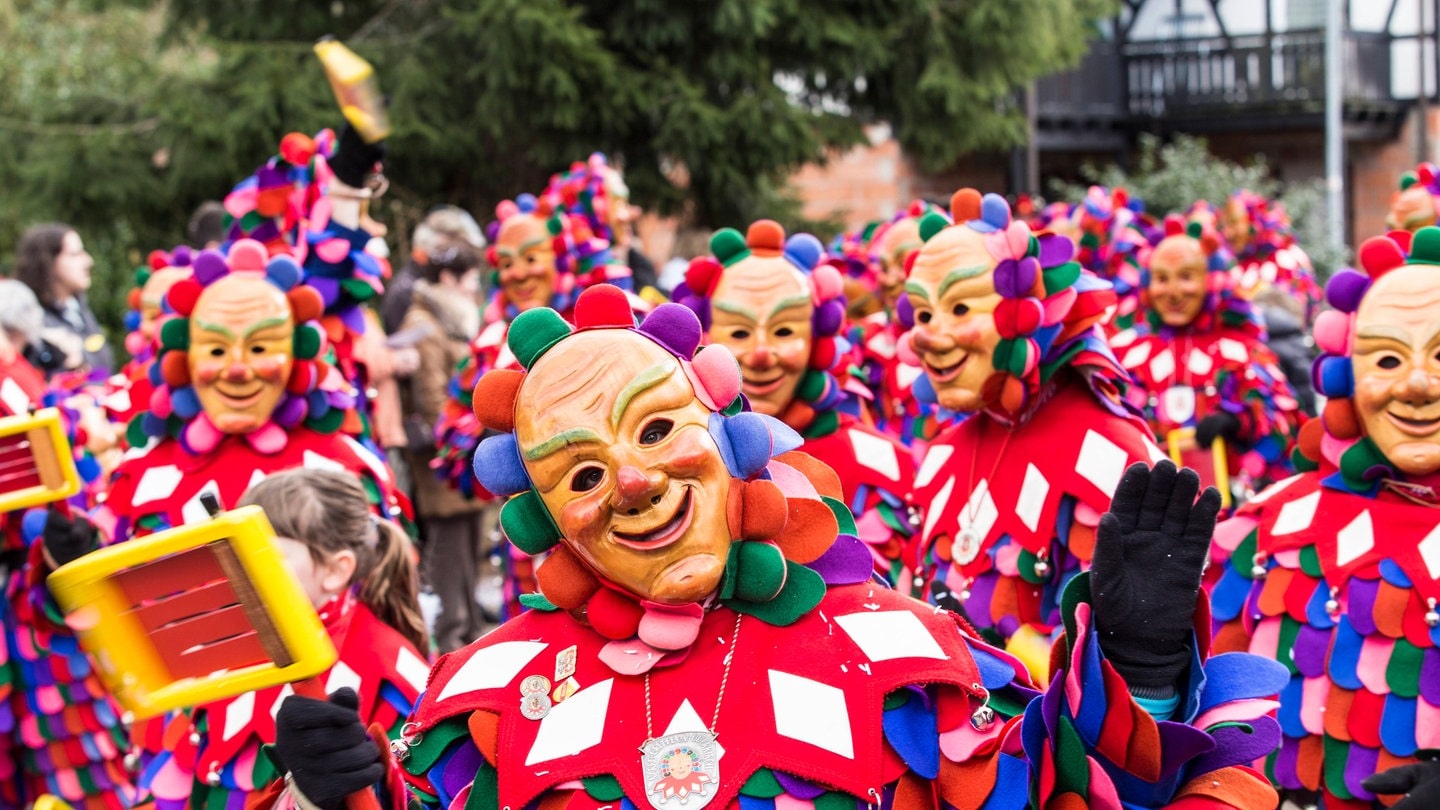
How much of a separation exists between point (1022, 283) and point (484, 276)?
7630 mm

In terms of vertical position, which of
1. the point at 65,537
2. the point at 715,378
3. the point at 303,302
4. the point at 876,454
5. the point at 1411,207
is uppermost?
the point at 715,378

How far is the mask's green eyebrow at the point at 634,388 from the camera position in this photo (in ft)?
7.06

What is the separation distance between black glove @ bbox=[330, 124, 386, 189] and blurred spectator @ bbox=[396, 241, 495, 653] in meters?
1.98

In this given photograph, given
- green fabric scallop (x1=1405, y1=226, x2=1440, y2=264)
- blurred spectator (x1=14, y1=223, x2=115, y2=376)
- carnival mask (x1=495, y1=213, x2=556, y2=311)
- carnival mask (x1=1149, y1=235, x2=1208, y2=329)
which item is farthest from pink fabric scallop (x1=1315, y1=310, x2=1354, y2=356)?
blurred spectator (x1=14, y1=223, x2=115, y2=376)

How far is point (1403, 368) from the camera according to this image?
316cm

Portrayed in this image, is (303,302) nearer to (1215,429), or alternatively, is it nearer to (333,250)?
(333,250)

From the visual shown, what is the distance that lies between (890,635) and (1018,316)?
1.52 m

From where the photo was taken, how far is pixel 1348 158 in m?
18.9

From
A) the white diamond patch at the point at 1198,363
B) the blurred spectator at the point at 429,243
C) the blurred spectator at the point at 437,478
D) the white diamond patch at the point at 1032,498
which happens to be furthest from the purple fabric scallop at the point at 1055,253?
the blurred spectator at the point at 429,243

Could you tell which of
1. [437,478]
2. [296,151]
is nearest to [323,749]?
[296,151]

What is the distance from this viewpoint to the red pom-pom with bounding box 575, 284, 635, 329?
2.26m

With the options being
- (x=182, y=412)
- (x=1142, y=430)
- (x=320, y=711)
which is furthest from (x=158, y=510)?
(x=1142, y=430)

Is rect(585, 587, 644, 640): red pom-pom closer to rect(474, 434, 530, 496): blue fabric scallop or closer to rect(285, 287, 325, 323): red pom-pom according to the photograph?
rect(474, 434, 530, 496): blue fabric scallop

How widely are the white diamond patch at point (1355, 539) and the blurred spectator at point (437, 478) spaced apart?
14.3 ft
